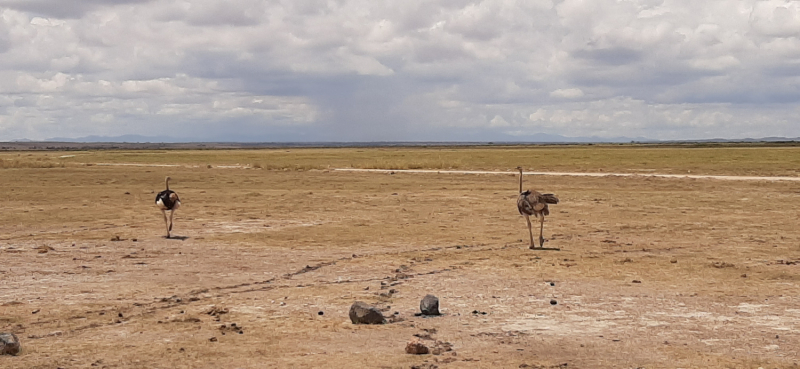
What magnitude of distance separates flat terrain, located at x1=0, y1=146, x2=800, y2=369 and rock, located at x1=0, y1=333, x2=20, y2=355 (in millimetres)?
158

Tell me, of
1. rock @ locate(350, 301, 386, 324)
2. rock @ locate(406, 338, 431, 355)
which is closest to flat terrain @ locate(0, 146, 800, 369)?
rock @ locate(406, 338, 431, 355)

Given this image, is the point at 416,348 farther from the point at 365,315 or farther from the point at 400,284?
the point at 400,284

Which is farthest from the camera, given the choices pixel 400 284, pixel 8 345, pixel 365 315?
pixel 400 284

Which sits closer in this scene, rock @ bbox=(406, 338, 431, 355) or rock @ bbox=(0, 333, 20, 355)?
rock @ bbox=(0, 333, 20, 355)

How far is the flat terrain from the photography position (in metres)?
8.82

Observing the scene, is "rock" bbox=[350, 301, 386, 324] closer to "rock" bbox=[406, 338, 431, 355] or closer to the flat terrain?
the flat terrain

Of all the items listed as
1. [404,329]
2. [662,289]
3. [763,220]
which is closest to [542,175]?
[763,220]

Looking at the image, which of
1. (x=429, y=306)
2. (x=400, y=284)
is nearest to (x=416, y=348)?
(x=429, y=306)

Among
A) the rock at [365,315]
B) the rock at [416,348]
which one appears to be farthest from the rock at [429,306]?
the rock at [416,348]

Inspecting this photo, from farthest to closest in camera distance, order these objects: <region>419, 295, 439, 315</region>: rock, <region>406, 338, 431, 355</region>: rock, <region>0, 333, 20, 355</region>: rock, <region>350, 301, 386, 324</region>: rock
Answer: <region>419, 295, 439, 315</region>: rock → <region>350, 301, 386, 324</region>: rock → <region>406, 338, 431, 355</region>: rock → <region>0, 333, 20, 355</region>: rock

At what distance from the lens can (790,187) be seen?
34781 millimetres

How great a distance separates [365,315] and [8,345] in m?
4.09

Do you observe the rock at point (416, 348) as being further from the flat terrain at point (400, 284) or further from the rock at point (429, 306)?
the rock at point (429, 306)

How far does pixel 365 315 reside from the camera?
Result: 32.8 feet
